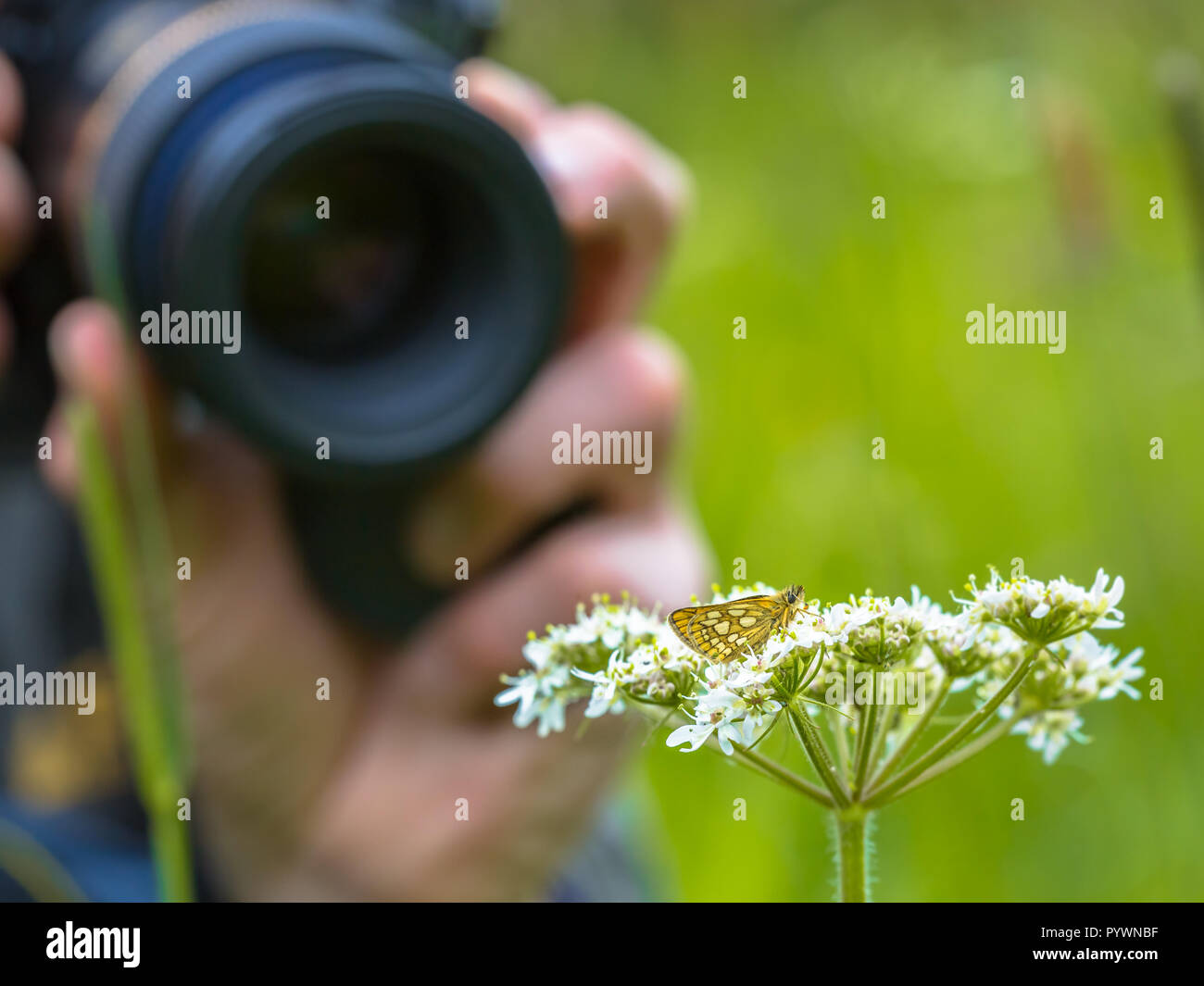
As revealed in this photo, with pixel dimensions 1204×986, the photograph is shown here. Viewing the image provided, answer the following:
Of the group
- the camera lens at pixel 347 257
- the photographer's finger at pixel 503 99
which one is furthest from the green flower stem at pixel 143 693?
the photographer's finger at pixel 503 99

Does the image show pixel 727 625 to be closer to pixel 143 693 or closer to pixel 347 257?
pixel 143 693

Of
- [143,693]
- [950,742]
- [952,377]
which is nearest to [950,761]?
[950,742]

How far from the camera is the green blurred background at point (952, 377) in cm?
66

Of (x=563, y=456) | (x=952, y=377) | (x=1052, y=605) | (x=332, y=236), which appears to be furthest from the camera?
(x=952, y=377)

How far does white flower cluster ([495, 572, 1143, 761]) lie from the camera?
0.20 meters

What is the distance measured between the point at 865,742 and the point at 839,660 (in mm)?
16

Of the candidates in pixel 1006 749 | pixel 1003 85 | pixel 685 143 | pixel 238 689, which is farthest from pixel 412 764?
pixel 685 143

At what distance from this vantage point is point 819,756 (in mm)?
220

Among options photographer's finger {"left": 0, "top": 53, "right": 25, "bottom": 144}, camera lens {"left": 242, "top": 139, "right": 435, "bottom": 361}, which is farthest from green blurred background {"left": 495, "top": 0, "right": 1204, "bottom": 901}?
photographer's finger {"left": 0, "top": 53, "right": 25, "bottom": 144}

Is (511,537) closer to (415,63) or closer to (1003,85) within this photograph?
(415,63)

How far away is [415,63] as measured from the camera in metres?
0.58

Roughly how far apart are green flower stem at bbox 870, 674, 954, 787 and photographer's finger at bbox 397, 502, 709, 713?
400 mm

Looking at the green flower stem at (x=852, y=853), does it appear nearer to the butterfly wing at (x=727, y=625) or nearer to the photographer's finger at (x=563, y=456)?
the butterfly wing at (x=727, y=625)
